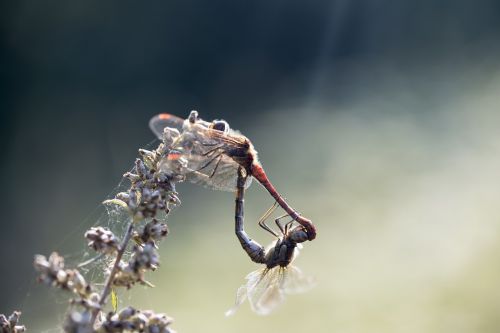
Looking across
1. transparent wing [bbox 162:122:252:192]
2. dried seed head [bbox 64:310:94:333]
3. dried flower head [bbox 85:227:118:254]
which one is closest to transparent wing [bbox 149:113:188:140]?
transparent wing [bbox 162:122:252:192]

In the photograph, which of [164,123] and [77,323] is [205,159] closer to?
[164,123]

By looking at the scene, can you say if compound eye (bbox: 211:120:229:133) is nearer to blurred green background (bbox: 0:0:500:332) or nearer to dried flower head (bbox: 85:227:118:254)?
dried flower head (bbox: 85:227:118:254)

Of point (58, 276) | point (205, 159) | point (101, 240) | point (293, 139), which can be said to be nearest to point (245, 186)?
point (205, 159)

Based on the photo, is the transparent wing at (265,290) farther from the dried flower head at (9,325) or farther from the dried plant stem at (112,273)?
the dried flower head at (9,325)

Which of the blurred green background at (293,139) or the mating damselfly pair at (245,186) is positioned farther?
the blurred green background at (293,139)

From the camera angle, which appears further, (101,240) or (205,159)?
(205,159)

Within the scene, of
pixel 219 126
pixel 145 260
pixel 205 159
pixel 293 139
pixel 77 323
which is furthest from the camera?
pixel 293 139

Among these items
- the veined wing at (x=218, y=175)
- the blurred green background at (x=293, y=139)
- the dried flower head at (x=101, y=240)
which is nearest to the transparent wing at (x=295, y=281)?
the veined wing at (x=218, y=175)

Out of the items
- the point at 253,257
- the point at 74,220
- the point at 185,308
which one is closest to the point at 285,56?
the point at 74,220
